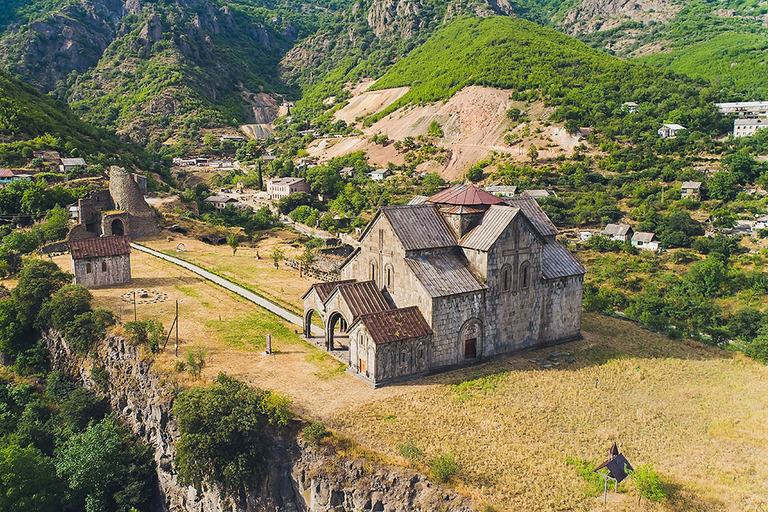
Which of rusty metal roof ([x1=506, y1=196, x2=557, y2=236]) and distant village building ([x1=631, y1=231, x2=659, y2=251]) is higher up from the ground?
rusty metal roof ([x1=506, y1=196, x2=557, y2=236])

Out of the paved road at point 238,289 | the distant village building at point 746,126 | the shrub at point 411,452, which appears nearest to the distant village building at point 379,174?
the paved road at point 238,289

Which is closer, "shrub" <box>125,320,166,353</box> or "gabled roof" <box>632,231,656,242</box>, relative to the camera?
"shrub" <box>125,320,166,353</box>

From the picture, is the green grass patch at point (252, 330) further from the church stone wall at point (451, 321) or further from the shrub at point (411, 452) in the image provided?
the shrub at point (411, 452)

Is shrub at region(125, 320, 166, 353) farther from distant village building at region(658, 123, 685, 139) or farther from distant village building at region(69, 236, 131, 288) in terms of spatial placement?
distant village building at region(658, 123, 685, 139)

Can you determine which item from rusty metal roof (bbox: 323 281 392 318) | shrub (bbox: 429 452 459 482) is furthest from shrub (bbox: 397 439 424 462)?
rusty metal roof (bbox: 323 281 392 318)

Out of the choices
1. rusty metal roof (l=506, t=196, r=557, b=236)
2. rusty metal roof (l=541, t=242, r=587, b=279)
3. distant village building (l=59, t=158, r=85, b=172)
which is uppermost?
distant village building (l=59, t=158, r=85, b=172)

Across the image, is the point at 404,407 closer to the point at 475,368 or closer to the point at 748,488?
the point at 475,368

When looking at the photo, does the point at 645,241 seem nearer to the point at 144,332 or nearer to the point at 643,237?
the point at 643,237
